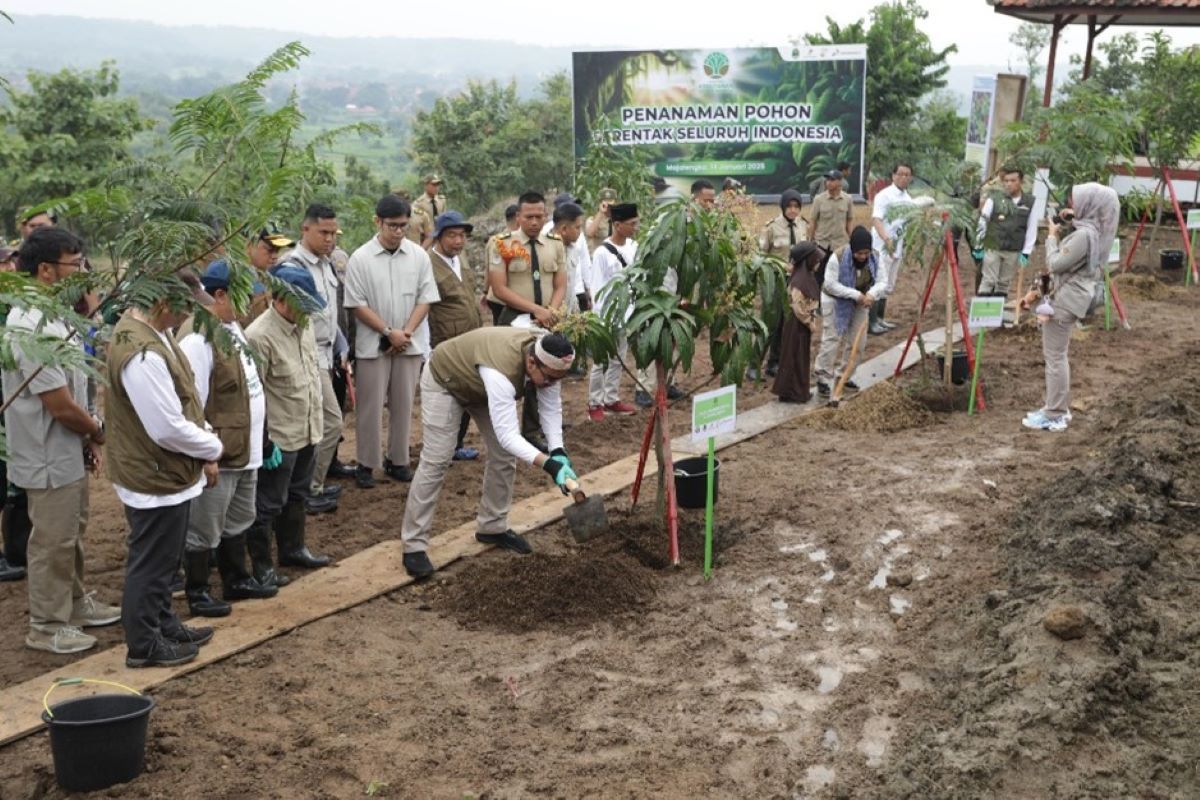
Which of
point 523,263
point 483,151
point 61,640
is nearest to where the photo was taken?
point 61,640

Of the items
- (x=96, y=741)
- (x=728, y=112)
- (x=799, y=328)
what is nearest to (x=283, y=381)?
(x=96, y=741)

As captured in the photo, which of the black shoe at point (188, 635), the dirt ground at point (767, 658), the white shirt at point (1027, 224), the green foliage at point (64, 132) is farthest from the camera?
the green foliage at point (64, 132)

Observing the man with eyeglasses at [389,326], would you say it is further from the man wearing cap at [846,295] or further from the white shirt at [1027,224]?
the white shirt at [1027,224]

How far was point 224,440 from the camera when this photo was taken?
572 cm

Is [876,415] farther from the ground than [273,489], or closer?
closer

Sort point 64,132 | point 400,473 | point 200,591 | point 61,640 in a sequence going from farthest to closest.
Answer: point 64,132 < point 400,473 < point 200,591 < point 61,640

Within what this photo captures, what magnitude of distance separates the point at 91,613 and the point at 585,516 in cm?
257

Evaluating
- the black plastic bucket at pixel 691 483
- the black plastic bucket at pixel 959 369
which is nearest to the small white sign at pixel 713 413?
the black plastic bucket at pixel 691 483

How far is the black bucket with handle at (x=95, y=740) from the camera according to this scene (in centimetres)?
427

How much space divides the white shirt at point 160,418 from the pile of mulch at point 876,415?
5610 millimetres

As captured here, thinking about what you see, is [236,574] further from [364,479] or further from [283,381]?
[364,479]

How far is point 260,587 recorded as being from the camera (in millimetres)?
6246

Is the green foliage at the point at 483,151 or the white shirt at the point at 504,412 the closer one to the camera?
the white shirt at the point at 504,412

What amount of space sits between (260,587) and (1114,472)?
206 inches
